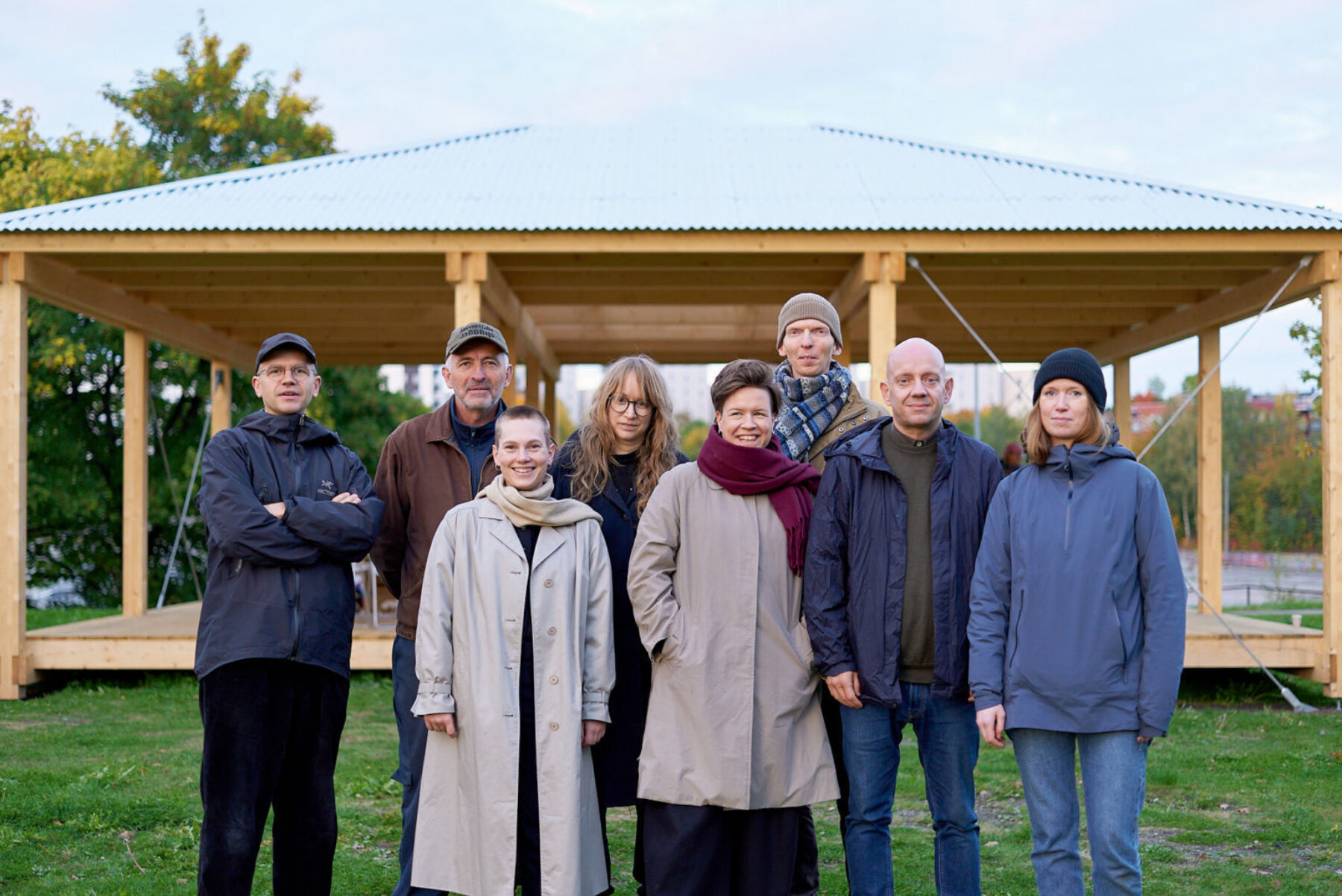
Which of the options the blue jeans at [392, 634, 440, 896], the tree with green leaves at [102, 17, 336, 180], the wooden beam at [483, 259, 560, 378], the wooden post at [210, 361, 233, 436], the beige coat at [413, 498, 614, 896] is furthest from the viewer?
the tree with green leaves at [102, 17, 336, 180]

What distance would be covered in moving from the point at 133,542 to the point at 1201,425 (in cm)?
968

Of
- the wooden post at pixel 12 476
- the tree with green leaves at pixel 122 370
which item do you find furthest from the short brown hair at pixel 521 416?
the tree with green leaves at pixel 122 370

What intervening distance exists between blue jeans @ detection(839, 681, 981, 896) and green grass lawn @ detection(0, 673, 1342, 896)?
3.28ft

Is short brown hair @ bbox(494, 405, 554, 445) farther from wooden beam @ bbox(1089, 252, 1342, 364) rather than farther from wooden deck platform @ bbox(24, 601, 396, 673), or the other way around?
wooden beam @ bbox(1089, 252, 1342, 364)

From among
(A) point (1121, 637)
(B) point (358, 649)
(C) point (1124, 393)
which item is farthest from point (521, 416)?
(C) point (1124, 393)

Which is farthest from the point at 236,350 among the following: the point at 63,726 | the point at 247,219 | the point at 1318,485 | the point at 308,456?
the point at 1318,485

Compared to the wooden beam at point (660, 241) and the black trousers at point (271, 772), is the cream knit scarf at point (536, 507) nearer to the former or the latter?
the black trousers at point (271, 772)

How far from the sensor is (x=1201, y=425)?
9609 mm

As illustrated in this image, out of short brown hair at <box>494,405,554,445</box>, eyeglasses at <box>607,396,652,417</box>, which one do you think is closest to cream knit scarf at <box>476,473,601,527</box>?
short brown hair at <box>494,405,554,445</box>

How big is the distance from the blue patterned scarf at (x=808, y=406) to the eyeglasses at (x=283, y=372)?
1.50 m

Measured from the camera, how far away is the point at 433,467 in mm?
3682

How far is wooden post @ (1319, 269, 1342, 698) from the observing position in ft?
24.4

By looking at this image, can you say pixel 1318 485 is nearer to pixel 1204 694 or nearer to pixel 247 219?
pixel 1204 694

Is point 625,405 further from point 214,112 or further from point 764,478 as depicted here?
point 214,112
